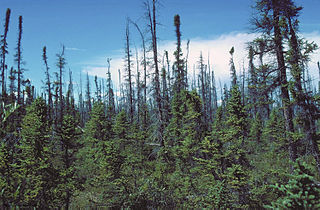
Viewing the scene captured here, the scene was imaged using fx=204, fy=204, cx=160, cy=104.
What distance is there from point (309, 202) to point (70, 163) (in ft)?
39.9

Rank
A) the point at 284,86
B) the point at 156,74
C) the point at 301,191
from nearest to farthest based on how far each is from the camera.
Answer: the point at 301,191, the point at 284,86, the point at 156,74

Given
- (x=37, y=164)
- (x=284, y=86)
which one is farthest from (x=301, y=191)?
(x=37, y=164)

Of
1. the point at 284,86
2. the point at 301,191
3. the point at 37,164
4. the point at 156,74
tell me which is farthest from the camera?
the point at 156,74

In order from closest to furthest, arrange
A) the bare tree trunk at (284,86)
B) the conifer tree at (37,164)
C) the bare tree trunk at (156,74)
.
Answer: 1. the bare tree trunk at (284,86)
2. the conifer tree at (37,164)
3. the bare tree trunk at (156,74)

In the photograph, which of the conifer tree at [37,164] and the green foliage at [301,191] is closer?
the green foliage at [301,191]

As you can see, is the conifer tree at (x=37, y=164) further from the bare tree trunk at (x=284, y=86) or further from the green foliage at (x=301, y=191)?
the bare tree trunk at (x=284, y=86)

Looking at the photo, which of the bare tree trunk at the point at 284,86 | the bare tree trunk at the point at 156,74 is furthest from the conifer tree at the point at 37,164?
the bare tree trunk at the point at 284,86

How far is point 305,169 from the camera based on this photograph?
3717 millimetres

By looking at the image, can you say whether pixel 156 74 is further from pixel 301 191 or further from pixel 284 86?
pixel 301 191

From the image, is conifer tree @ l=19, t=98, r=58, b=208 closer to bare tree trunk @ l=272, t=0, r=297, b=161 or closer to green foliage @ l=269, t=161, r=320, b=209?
green foliage @ l=269, t=161, r=320, b=209

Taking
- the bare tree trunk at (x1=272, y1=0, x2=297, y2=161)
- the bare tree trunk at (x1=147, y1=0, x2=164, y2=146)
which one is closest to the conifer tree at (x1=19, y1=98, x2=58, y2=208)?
the bare tree trunk at (x1=147, y1=0, x2=164, y2=146)

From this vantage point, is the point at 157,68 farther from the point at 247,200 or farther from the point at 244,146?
the point at 247,200

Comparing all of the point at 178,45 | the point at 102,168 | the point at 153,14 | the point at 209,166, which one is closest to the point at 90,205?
the point at 102,168

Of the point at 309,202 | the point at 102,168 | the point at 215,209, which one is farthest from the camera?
the point at 102,168
